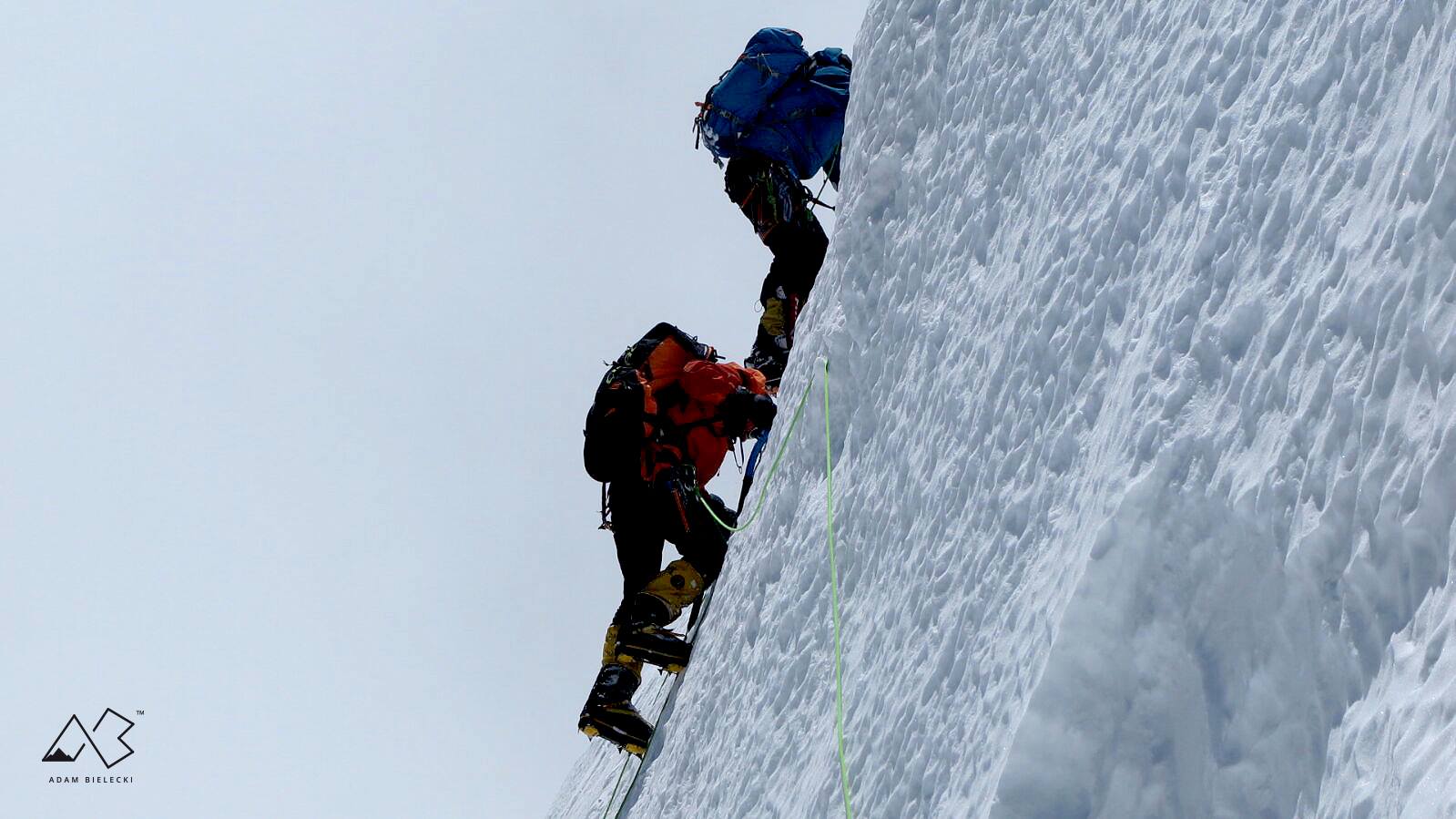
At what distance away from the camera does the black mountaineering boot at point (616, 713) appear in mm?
6117

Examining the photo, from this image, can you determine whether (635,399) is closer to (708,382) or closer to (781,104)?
(708,382)

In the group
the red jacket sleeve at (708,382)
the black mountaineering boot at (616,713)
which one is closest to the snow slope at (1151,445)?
the black mountaineering boot at (616,713)

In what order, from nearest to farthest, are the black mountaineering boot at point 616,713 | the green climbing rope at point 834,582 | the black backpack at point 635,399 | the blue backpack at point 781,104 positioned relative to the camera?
the green climbing rope at point 834,582 → the black mountaineering boot at point 616,713 → the black backpack at point 635,399 → the blue backpack at point 781,104

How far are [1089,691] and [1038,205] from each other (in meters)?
1.46

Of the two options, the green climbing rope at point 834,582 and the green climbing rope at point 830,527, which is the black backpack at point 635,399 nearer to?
the green climbing rope at point 830,527

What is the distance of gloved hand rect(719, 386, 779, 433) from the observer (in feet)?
20.4

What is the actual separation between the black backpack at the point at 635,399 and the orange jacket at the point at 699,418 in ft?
0.08

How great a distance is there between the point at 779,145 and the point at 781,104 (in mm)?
199

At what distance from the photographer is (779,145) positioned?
7.57 meters

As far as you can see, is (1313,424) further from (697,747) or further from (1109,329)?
(697,747)

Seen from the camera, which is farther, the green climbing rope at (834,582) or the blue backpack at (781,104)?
the blue backpack at (781,104)

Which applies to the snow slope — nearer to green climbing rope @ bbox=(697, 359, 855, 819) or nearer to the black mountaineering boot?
green climbing rope @ bbox=(697, 359, 855, 819)

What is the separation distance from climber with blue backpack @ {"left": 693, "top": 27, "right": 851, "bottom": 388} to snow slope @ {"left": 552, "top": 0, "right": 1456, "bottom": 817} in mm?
2738

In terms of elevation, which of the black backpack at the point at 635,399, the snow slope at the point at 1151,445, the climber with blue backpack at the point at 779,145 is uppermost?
the climber with blue backpack at the point at 779,145
